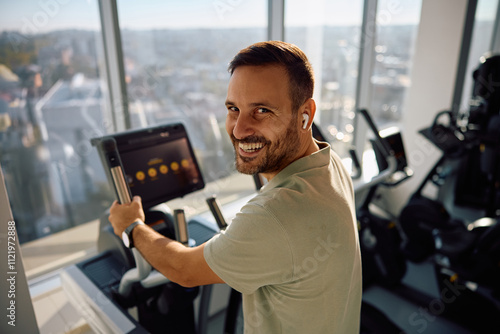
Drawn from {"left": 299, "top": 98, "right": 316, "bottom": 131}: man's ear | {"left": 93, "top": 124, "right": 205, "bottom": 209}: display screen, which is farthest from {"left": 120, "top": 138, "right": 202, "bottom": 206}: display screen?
{"left": 299, "top": 98, "right": 316, "bottom": 131}: man's ear

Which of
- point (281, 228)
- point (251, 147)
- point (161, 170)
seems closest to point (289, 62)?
point (251, 147)

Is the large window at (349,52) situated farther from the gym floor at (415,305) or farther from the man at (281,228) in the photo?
the man at (281,228)

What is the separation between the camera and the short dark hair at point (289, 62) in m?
1.12

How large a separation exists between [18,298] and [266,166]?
1.01 meters

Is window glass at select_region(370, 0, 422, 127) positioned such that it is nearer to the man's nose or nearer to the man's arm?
the man's nose

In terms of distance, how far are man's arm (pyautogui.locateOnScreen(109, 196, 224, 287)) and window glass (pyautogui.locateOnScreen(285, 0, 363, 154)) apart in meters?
2.28

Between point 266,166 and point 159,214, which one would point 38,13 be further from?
point 266,166

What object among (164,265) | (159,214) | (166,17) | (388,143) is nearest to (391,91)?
(388,143)

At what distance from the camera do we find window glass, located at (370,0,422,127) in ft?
12.3

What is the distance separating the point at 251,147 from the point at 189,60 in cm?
181

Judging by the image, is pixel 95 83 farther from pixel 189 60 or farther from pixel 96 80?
pixel 189 60

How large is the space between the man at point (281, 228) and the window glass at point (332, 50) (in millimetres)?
2137

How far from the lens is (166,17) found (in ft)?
8.38

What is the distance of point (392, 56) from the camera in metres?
4.07
